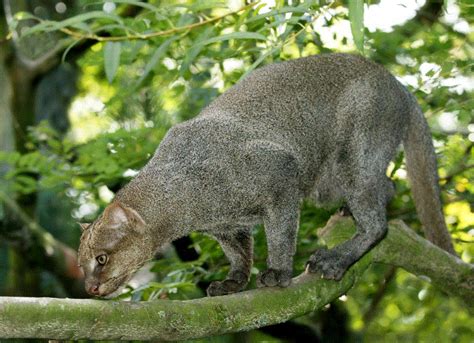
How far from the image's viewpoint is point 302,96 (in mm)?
5953

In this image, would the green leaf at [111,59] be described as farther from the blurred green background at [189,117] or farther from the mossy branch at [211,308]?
the mossy branch at [211,308]

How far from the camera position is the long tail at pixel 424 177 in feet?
19.8

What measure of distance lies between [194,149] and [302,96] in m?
1.03

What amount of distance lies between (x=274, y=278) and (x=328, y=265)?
38cm

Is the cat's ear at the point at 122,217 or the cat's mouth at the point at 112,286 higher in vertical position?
the cat's ear at the point at 122,217

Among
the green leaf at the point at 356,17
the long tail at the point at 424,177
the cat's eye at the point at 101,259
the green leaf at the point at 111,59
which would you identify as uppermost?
the green leaf at the point at 356,17

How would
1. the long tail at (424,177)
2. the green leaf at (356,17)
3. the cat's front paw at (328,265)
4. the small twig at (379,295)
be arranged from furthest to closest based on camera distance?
the small twig at (379,295) < the long tail at (424,177) < the cat's front paw at (328,265) < the green leaf at (356,17)

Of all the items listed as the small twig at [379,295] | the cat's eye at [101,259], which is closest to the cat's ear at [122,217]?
the cat's eye at [101,259]

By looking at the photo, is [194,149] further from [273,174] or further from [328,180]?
[328,180]

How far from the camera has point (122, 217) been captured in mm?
4859

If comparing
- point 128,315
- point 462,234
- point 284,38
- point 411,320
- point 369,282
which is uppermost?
point 284,38

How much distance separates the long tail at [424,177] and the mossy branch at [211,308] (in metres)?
0.46

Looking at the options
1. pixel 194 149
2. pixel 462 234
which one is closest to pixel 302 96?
pixel 194 149

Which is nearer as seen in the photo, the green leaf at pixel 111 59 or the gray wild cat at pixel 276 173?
the gray wild cat at pixel 276 173
